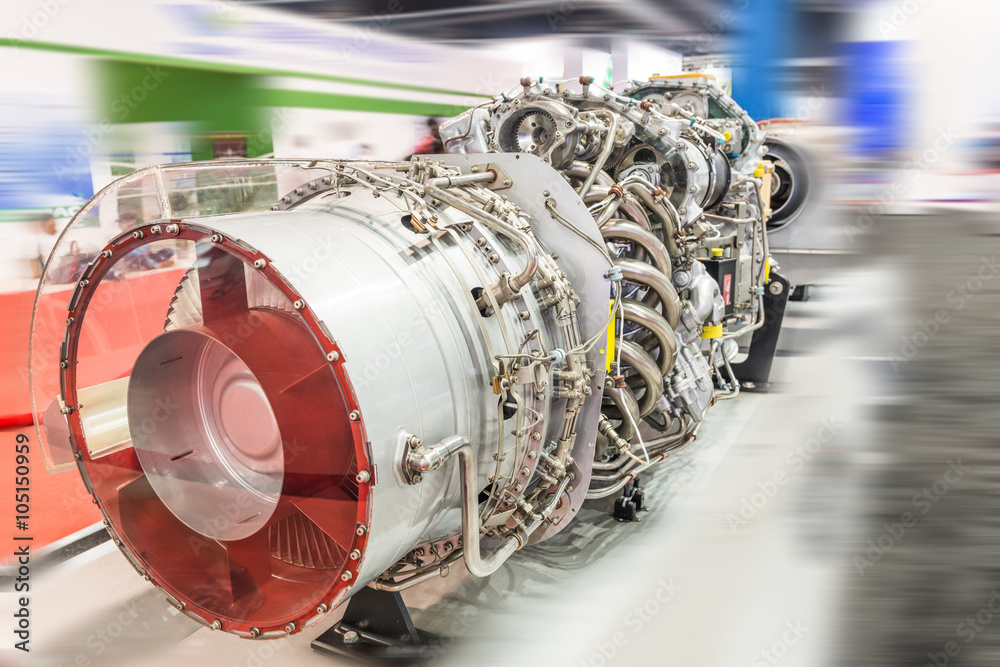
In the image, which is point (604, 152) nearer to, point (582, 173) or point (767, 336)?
Answer: point (582, 173)

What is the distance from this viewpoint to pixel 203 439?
215 centimetres

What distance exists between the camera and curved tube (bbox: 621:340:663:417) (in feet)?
10.6

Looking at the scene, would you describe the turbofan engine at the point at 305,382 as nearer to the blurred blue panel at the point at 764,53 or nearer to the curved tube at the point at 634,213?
the curved tube at the point at 634,213

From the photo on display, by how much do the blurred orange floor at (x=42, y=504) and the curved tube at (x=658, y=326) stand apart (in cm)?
263

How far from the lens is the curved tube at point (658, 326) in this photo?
3.23 meters

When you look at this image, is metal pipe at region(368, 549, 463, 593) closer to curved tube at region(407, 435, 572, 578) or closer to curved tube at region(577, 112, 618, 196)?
curved tube at region(407, 435, 572, 578)

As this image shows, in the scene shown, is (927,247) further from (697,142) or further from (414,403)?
(697,142)

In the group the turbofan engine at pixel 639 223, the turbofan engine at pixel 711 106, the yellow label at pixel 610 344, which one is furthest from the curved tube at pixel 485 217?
the turbofan engine at pixel 711 106

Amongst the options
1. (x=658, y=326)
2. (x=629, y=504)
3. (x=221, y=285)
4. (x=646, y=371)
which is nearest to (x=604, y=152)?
(x=658, y=326)

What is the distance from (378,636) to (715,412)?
3.20 meters

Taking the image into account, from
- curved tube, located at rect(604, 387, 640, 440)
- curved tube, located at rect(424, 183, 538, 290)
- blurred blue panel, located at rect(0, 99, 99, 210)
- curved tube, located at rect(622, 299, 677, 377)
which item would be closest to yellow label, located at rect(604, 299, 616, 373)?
curved tube, located at rect(604, 387, 640, 440)

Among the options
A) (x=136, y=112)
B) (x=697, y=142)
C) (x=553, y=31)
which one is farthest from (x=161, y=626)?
(x=697, y=142)

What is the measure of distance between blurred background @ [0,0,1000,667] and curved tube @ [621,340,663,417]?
0.62m

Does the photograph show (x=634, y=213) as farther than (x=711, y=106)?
No
